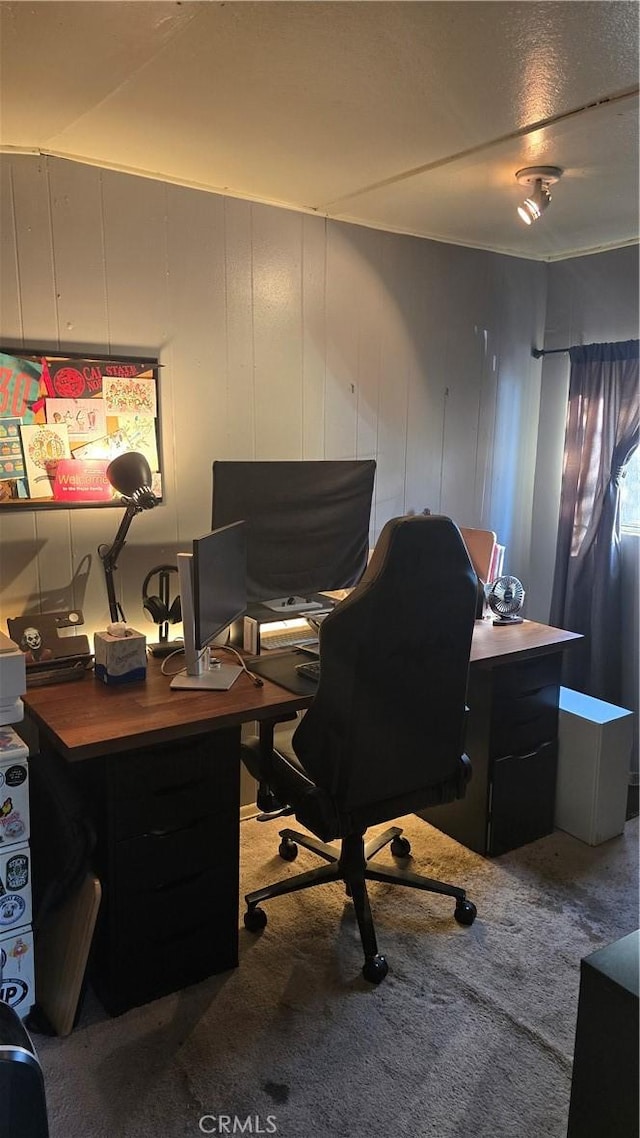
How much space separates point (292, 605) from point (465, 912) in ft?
3.78

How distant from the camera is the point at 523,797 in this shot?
2699 mm

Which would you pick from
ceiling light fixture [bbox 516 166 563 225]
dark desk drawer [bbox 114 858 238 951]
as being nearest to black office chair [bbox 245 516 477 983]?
dark desk drawer [bbox 114 858 238 951]

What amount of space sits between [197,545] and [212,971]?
1150 millimetres

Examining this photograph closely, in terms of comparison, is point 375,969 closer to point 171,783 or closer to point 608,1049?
point 171,783

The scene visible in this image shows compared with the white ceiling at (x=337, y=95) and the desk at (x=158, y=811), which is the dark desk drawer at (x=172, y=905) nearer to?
the desk at (x=158, y=811)

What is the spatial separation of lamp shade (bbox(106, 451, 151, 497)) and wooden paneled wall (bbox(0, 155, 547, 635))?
0.18m

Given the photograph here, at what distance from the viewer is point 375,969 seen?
2.04 m

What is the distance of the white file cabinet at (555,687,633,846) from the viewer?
2.70m

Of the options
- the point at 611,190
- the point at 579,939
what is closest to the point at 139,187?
the point at 611,190

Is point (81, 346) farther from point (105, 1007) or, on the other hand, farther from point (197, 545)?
point (105, 1007)

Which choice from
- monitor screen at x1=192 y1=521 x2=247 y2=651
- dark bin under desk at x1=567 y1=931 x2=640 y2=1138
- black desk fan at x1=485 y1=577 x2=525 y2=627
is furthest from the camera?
black desk fan at x1=485 y1=577 x2=525 y2=627

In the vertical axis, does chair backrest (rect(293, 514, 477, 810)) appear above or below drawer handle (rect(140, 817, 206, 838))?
above

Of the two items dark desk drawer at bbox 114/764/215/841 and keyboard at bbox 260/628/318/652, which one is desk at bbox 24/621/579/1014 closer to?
dark desk drawer at bbox 114/764/215/841

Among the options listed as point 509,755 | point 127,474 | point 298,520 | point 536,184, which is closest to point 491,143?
point 536,184
